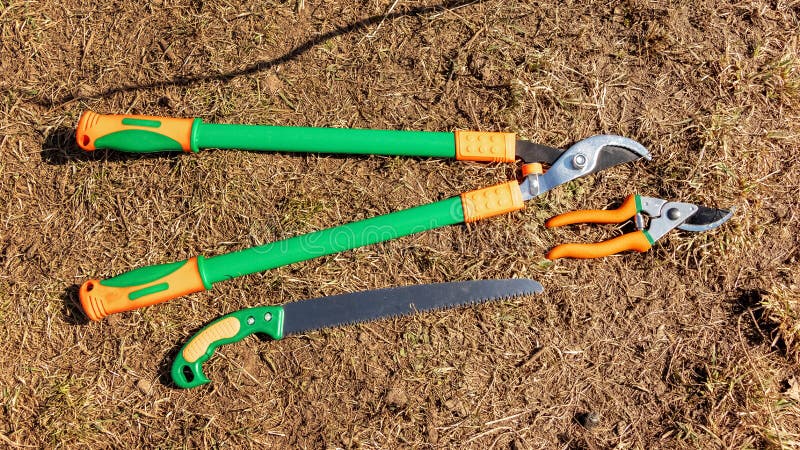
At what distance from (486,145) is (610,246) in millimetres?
882

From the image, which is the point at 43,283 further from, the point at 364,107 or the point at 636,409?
the point at 636,409

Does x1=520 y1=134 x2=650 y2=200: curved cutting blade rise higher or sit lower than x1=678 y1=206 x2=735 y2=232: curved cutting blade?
higher

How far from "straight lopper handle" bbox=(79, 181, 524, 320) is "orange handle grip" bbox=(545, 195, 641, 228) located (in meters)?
0.29

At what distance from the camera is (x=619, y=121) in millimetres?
3592

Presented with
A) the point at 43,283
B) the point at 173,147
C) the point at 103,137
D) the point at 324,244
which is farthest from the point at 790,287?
the point at 43,283

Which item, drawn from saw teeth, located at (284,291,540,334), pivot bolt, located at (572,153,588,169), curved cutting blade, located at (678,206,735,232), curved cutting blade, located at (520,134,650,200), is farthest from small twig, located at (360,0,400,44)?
curved cutting blade, located at (678,206,735,232)

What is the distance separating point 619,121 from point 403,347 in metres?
1.83

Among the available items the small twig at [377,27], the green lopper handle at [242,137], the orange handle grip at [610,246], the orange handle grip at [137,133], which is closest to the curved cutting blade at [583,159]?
the orange handle grip at [610,246]

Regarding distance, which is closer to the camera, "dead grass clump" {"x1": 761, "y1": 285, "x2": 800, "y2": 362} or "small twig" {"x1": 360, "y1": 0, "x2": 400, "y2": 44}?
"dead grass clump" {"x1": 761, "y1": 285, "x2": 800, "y2": 362}

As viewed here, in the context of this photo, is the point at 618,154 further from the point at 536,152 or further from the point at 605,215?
the point at 536,152

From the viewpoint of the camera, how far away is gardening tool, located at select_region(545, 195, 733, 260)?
11.0ft

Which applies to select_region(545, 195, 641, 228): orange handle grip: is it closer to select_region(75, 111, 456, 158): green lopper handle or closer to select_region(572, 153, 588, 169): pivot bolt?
select_region(572, 153, 588, 169): pivot bolt

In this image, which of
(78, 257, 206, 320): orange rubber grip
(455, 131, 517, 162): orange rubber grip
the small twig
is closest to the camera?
(78, 257, 206, 320): orange rubber grip

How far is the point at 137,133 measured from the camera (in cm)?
339
